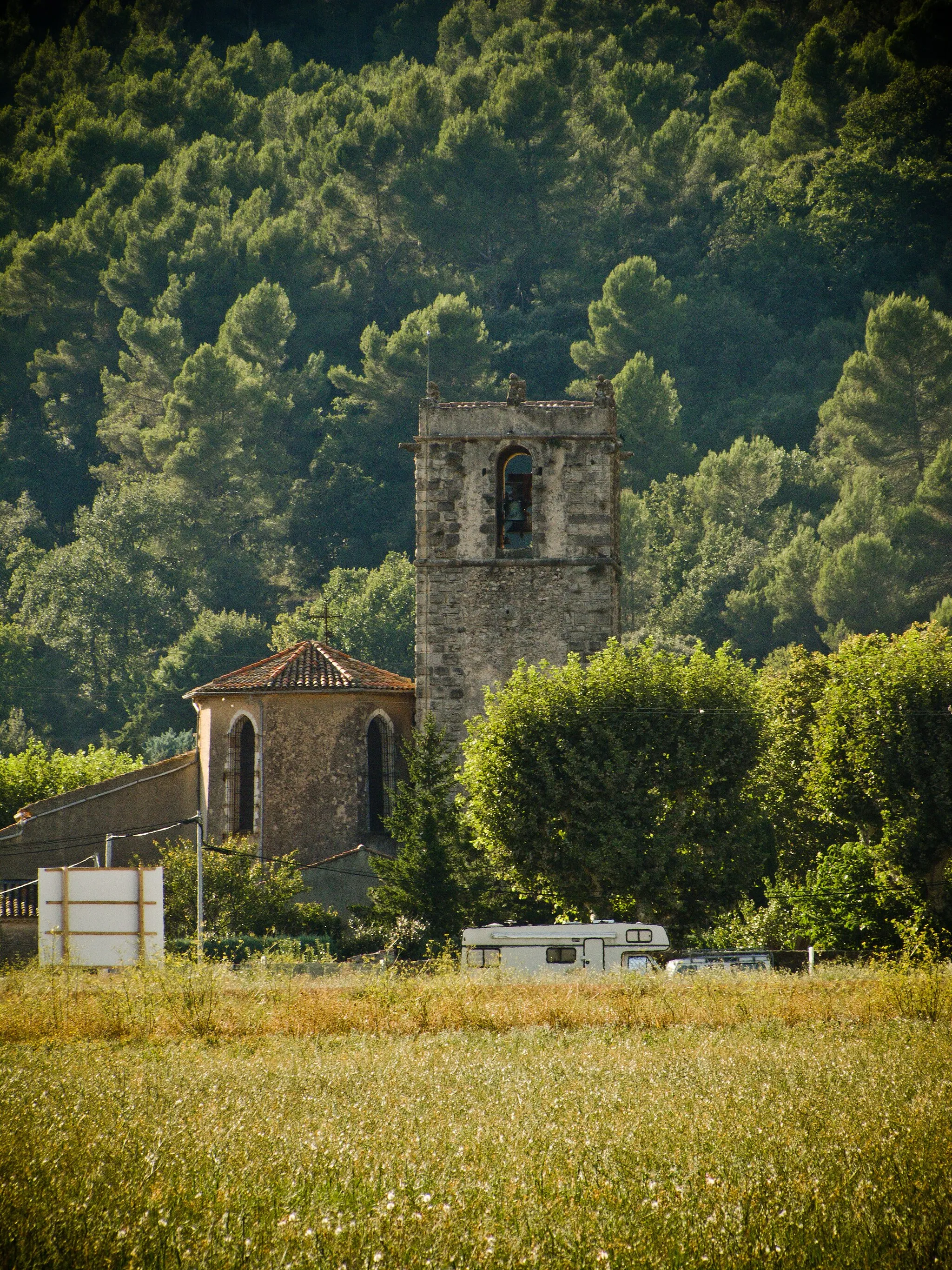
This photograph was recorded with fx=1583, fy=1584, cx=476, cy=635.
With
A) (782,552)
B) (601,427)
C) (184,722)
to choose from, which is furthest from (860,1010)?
(184,722)

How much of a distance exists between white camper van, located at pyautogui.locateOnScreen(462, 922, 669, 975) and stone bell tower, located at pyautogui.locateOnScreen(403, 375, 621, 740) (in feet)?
24.2

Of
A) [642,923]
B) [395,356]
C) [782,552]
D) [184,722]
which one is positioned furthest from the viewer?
[395,356]

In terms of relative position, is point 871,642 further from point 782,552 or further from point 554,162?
point 554,162

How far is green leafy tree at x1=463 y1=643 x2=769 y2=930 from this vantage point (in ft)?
99.8

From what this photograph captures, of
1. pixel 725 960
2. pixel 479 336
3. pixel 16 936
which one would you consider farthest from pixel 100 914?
pixel 479 336

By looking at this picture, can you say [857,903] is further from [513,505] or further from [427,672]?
[513,505]

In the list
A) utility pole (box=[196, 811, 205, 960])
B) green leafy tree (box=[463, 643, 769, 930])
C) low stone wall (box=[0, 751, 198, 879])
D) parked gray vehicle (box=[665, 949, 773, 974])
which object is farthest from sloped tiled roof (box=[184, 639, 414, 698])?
parked gray vehicle (box=[665, 949, 773, 974])

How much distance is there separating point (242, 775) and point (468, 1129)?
25.0 m

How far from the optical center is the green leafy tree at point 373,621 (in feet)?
233

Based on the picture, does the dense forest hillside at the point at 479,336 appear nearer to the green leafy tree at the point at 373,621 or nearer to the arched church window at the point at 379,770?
the green leafy tree at the point at 373,621

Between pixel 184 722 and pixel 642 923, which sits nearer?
pixel 642 923

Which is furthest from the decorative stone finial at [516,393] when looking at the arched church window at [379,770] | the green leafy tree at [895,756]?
the green leafy tree at [895,756]

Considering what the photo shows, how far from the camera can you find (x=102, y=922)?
23609 millimetres

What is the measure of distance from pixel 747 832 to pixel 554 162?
275 ft
